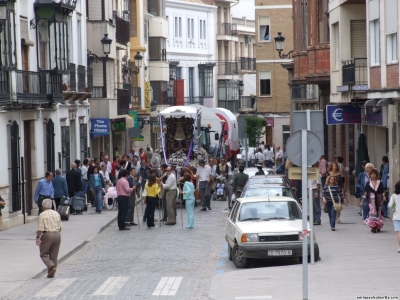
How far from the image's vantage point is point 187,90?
8462cm

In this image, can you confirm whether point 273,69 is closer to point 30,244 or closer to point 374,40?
point 374,40

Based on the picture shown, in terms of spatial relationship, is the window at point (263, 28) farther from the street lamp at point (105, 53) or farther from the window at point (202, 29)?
the street lamp at point (105, 53)

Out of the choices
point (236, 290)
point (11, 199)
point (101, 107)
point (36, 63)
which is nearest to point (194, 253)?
point (236, 290)

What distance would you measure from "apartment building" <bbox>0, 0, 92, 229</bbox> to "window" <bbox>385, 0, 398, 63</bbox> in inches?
402

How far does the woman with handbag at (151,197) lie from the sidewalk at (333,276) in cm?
609

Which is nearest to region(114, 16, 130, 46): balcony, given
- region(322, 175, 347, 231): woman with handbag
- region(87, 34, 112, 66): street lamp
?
region(87, 34, 112, 66): street lamp

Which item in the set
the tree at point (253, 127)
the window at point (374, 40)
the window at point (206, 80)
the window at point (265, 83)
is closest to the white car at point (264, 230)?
the window at point (374, 40)

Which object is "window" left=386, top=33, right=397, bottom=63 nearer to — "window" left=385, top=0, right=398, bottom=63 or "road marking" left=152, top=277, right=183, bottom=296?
"window" left=385, top=0, right=398, bottom=63

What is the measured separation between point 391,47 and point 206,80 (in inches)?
2363

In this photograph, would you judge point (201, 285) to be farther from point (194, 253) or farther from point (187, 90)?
point (187, 90)

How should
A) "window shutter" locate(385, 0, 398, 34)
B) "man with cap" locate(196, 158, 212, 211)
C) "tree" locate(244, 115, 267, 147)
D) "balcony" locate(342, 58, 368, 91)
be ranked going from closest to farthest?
"window shutter" locate(385, 0, 398, 34)
"balcony" locate(342, 58, 368, 91)
"man with cap" locate(196, 158, 212, 211)
"tree" locate(244, 115, 267, 147)

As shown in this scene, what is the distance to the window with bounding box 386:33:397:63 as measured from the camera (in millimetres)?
26031

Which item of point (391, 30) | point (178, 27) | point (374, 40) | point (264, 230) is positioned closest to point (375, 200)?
point (391, 30)

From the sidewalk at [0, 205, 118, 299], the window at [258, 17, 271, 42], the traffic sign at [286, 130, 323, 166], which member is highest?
the window at [258, 17, 271, 42]
